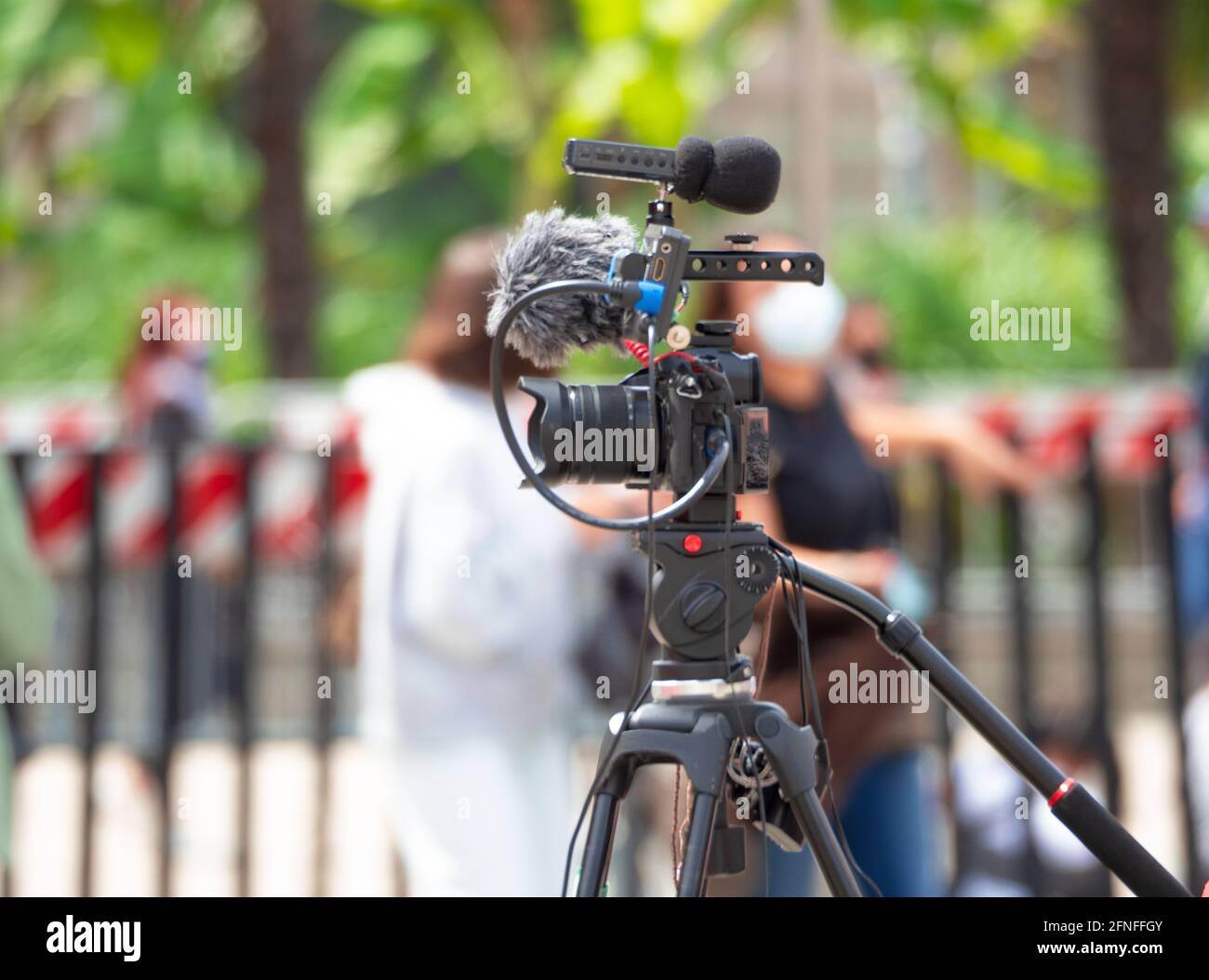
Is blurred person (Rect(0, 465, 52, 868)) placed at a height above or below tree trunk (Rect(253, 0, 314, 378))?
below

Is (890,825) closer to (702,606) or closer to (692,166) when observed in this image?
(702,606)

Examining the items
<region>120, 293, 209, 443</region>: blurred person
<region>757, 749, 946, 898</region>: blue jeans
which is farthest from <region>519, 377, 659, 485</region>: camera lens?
<region>120, 293, 209, 443</region>: blurred person

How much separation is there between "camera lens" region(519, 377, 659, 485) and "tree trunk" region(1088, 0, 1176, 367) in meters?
8.47

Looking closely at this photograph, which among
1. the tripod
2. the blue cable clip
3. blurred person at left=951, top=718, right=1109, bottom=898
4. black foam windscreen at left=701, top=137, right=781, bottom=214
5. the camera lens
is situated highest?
black foam windscreen at left=701, top=137, right=781, bottom=214

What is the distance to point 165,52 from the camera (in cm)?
1485

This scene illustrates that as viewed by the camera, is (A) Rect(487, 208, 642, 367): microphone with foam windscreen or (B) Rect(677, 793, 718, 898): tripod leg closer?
(B) Rect(677, 793, 718, 898): tripod leg

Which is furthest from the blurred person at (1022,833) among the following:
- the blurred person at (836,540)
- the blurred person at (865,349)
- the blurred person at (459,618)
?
the blurred person at (865,349)

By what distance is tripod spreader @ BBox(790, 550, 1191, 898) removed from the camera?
1935mm

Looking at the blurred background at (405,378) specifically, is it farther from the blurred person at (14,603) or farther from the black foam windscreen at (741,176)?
the black foam windscreen at (741,176)

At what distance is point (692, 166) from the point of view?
6.45 feet

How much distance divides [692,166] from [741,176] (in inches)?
2.3

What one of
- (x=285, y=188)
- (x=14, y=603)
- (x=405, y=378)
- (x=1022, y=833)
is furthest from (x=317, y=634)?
(x=285, y=188)

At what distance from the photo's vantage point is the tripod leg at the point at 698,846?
1.87 metres

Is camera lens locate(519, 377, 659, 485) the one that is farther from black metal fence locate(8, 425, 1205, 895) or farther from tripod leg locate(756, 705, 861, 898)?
black metal fence locate(8, 425, 1205, 895)
